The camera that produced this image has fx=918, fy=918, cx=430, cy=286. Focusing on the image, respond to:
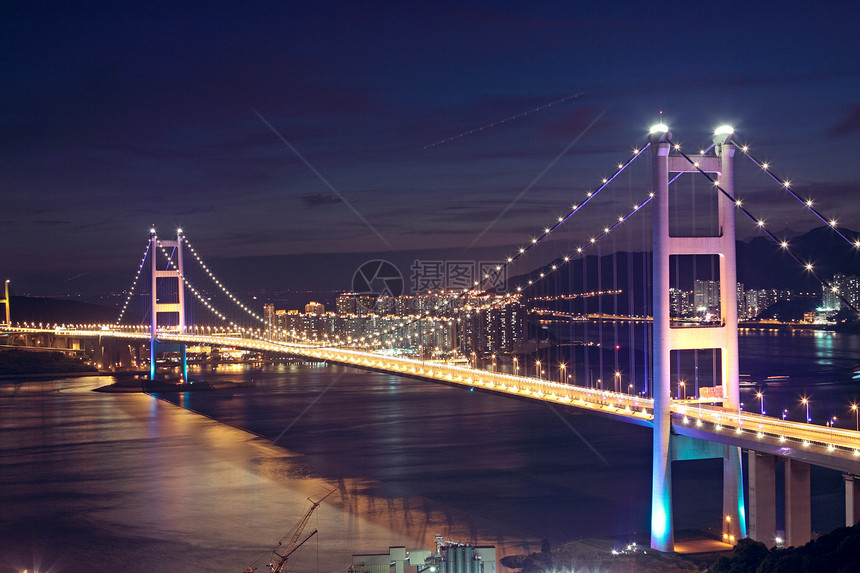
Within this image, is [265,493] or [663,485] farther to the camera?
[265,493]

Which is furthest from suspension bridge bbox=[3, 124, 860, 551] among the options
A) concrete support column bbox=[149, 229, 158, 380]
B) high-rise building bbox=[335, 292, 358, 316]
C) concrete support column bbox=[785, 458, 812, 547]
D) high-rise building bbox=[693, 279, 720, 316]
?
high-rise building bbox=[335, 292, 358, 316]

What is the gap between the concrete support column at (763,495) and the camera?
649 centimetres

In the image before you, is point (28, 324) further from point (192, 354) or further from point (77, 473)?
point (77, 473)

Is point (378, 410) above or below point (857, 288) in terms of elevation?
below

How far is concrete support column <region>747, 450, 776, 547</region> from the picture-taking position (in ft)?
21.3

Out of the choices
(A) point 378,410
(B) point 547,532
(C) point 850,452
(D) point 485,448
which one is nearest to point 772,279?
(A) point 378,410

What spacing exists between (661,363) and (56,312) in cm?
3839

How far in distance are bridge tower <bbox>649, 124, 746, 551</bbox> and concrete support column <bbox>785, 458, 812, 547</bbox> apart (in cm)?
100

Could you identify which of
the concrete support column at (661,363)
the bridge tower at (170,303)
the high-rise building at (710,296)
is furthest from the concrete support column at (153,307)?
the concrete support column at (661,363)

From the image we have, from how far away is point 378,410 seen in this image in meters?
19.9

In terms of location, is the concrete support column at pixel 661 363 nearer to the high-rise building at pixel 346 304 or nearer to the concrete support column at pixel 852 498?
the concrete support column at pixel 852 498

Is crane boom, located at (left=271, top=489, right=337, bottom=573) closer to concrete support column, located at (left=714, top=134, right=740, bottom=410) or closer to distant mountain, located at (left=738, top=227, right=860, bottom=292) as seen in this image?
concrete support column, located at (left=714, top=134, right=740, bottom=410)

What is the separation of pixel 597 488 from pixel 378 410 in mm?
9532

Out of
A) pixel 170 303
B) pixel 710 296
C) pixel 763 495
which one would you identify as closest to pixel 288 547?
pixel 763 495
